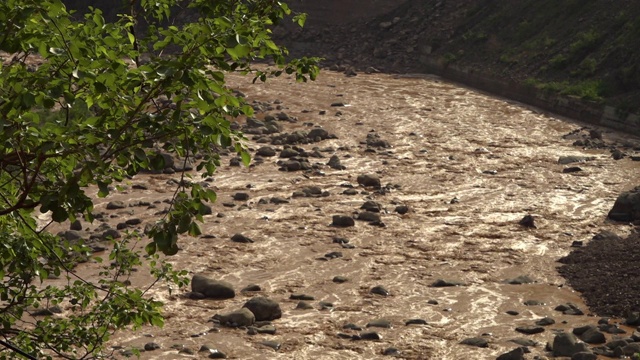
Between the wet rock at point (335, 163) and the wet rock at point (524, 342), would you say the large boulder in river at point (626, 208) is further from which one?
the wet rock at point (524, 342)

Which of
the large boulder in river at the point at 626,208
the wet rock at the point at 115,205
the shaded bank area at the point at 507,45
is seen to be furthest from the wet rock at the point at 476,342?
the shaded bank area at the point at 507,45

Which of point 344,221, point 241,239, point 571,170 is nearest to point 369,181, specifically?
point 344,221

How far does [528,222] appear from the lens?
2006cm

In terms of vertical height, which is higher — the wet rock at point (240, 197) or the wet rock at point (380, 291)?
the wet rock at point (240, 197)

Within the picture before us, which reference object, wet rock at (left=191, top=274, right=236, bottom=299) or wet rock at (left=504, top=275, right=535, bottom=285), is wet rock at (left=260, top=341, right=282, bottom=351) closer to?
wet rock at (left=191, top=274, right=236, bottom=299)

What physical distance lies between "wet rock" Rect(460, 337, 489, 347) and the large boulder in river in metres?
7.74

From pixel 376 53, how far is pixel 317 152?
18.3m

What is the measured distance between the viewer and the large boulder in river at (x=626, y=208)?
20422 mm

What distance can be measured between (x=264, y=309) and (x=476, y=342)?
290 cm

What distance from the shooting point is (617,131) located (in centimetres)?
3089

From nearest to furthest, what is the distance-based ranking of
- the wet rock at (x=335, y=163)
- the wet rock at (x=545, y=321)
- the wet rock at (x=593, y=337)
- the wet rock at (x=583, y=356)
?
1. the wet rock at (x=583, y=356)
2. the wet rock at (x=593, y=337)
3. the wet rock at (x=545, y=321)
4. the wet rock at (x=335, y=163)

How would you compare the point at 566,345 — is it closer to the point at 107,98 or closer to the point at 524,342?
the point at 524,342

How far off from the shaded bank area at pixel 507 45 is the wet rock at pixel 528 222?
11.6 meters

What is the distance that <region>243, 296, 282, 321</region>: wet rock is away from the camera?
47.4 ft
